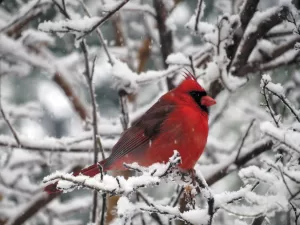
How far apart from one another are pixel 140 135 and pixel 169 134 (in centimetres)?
24

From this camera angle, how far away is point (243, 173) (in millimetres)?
1636

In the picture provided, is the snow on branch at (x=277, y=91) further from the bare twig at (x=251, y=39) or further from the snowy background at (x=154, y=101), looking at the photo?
the bare twig at (x=251, y=39)

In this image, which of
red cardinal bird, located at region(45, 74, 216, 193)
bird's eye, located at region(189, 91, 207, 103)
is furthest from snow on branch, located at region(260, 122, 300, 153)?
bird's eye, located at region(189, 91, 207, 103)

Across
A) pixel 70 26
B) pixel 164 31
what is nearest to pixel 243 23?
pixel 164 31

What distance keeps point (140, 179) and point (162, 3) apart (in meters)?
2.30

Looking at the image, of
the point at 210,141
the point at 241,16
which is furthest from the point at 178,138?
the point at 210,141

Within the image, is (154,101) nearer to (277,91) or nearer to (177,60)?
(177,60)

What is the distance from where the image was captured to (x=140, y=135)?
286 cm

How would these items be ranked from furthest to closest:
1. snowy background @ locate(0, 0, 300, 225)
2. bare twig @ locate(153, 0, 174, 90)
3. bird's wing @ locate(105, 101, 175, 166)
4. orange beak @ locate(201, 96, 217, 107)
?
bare twig @ locate(153, 0, 174, 90)
orange beak @ locate(201, 96, 217, 107)
bird's wing @ locate(105, 101, 175, 166)
snowy background @ locate(0, 0, 300, 225)

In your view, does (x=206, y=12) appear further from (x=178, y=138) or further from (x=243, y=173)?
(x=243, y=173)

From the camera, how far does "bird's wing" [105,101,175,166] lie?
279cm

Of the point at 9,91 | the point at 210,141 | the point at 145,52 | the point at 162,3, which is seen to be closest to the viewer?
the point at 162,3

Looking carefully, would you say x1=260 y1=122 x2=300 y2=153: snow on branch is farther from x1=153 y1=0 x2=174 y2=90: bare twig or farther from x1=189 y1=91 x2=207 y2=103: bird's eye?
x1=153 y1=0 x2=174 y2=90: bare twig

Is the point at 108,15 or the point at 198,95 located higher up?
the point at 108,15
